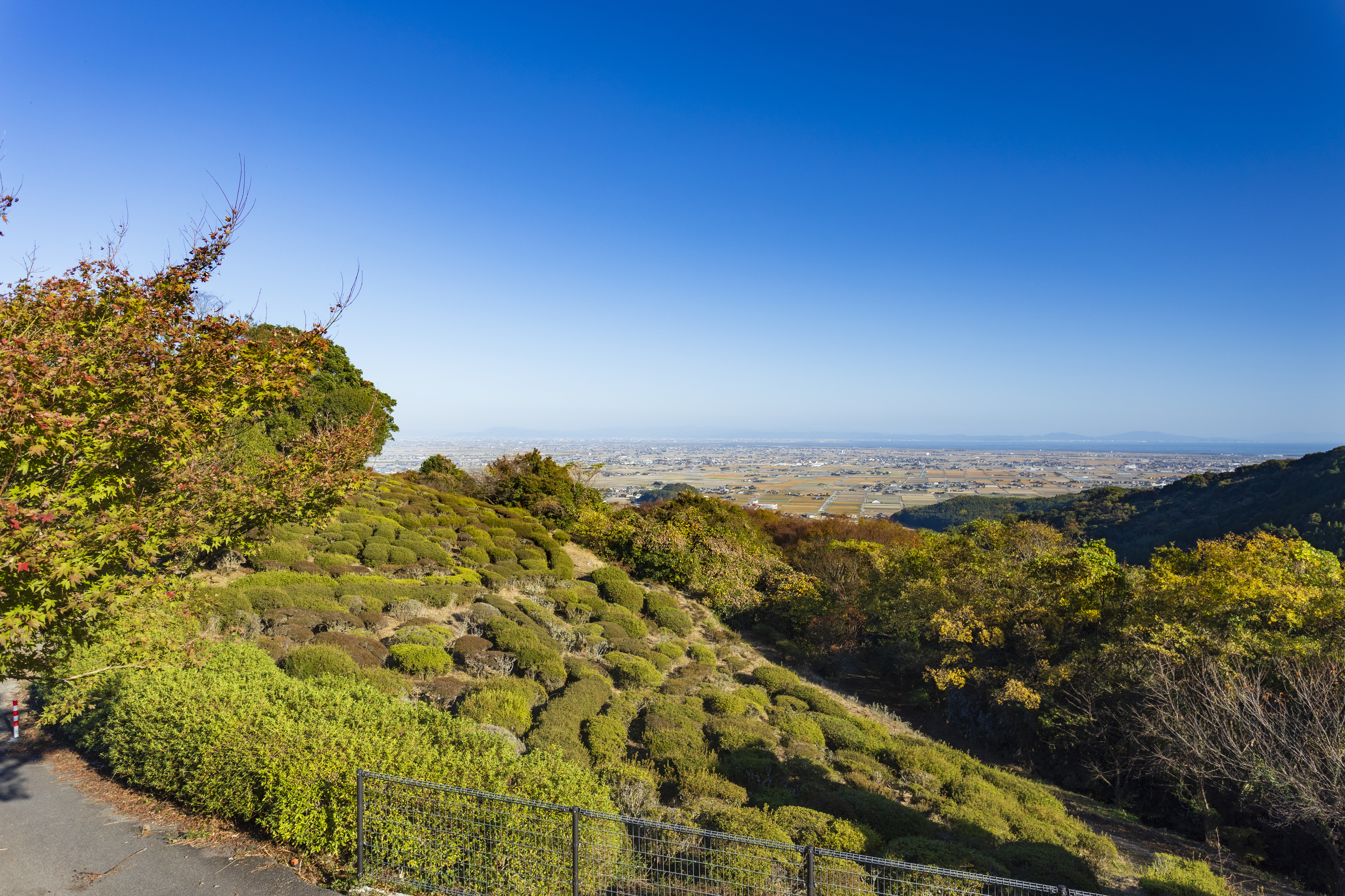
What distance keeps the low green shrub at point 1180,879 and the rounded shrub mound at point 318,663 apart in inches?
492

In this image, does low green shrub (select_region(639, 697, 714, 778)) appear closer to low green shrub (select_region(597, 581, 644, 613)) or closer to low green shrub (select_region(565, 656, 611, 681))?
low green shrub (select_region(565, 656, 611, 681))

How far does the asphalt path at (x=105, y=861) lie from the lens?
5879 millimetres

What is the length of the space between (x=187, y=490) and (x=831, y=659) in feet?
65.6

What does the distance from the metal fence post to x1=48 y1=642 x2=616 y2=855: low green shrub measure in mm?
219

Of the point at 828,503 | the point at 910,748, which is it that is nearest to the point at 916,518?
the point at 828,503

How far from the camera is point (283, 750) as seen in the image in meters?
6.63

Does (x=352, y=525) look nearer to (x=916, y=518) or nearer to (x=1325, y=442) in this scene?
(x=916, y=518)

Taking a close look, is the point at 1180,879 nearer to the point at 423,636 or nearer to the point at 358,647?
the point at 423,636

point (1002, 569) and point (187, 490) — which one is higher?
point (187, 490)

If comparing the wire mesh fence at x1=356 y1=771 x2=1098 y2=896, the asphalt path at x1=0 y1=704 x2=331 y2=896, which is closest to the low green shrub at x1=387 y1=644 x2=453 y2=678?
the asphalt path at x1=0 y1=704 x2=331 y2=896

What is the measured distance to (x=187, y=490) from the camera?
6.34 m

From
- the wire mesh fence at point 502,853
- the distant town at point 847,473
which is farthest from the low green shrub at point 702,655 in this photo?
the distant town at point 847,473

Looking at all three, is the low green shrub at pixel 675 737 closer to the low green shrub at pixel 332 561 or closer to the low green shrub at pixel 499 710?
the low green shrub at pixel 499 710

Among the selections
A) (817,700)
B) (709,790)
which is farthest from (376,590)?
(817,700)
